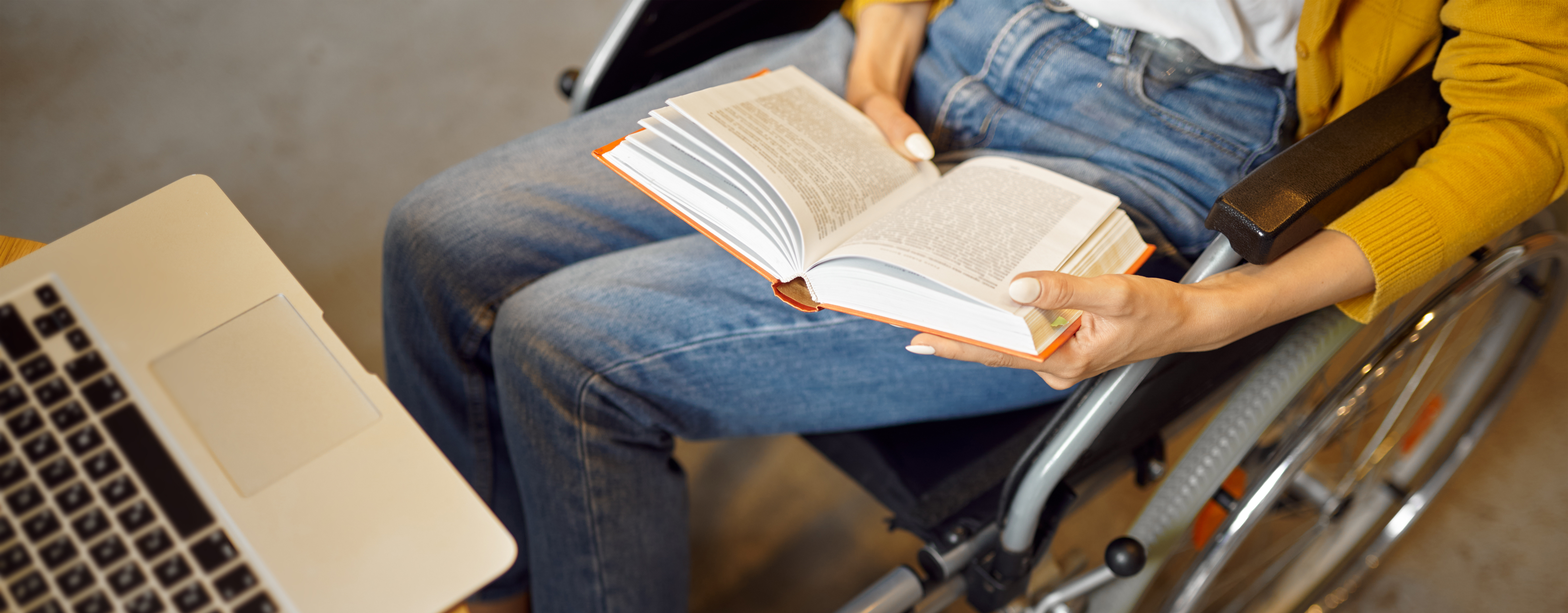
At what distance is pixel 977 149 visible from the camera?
798mm

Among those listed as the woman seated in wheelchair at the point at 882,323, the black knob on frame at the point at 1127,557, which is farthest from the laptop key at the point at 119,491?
the black knob on frame at the point at 1127,557

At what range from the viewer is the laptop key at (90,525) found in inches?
14.4

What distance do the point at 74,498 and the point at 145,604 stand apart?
0.20 feet

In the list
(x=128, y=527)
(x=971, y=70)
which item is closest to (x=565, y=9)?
(x=971, y=70)

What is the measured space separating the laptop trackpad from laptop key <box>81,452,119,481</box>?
3 cm

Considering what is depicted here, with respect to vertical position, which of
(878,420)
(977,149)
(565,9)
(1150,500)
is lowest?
(1150,500)

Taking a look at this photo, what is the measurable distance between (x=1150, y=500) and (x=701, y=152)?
A: 1.56ft

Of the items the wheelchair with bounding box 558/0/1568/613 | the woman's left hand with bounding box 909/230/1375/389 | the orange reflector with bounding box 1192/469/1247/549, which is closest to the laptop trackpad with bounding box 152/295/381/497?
the woman's left hand with bounding box 909/230/1375/389

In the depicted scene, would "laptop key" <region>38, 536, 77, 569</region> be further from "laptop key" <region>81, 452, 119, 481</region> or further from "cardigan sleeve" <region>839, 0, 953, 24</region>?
"cardigan sleeve" <region>839, 0, 953, 24</region>

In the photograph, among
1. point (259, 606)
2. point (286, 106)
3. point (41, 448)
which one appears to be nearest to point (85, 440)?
point (41, 448)

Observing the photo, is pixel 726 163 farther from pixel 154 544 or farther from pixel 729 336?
pixel 154 544

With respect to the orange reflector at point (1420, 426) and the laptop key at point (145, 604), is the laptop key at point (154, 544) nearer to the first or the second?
the laptop key at point (145, 604)

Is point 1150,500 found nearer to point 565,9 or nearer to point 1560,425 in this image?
point 1560,425

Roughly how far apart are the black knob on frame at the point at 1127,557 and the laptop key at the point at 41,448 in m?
0.67
